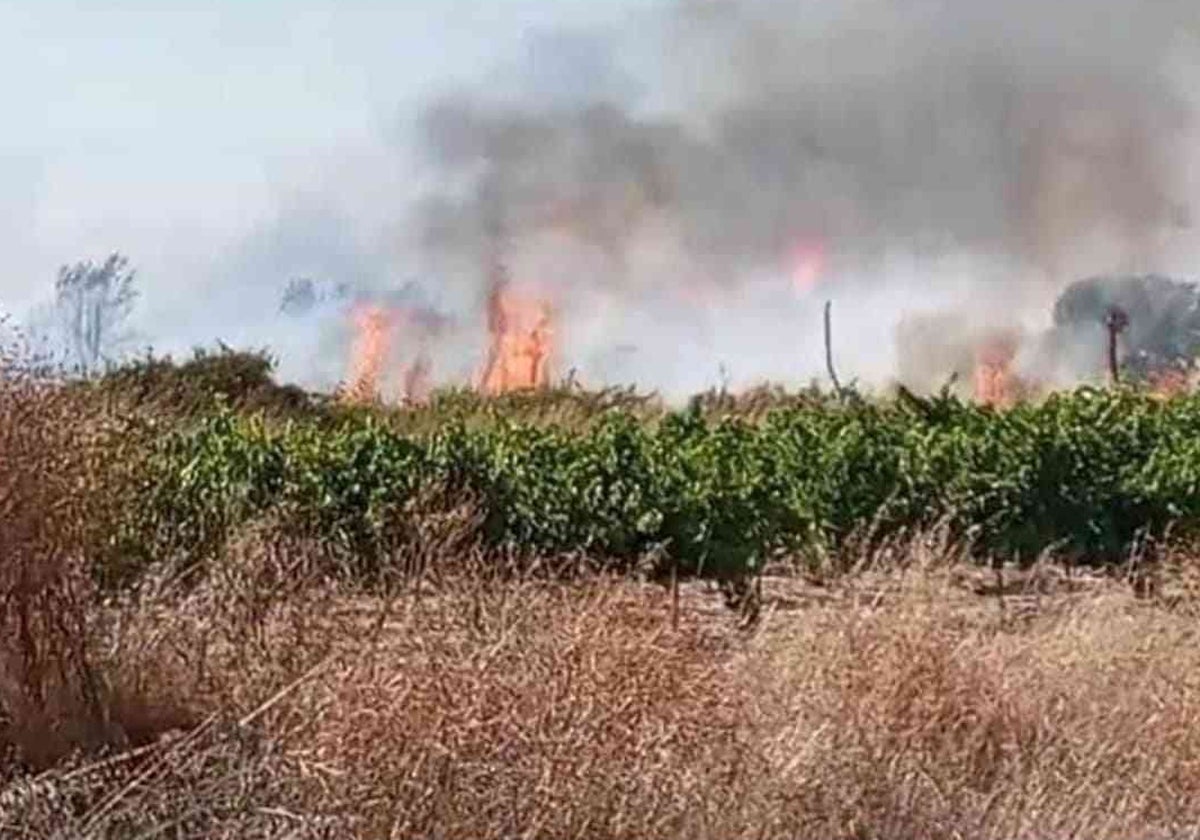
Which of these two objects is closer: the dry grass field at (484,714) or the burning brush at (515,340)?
the dry grass field at (484,714)

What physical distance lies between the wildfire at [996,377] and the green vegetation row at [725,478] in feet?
2.80

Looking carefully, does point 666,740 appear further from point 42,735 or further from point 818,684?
point 42,735

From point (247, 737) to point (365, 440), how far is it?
4.06 meters

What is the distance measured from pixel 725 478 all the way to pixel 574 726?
13.2ft

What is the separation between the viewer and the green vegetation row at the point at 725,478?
27.2 feet

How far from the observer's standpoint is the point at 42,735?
187 inches

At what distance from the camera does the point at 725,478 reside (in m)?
8.73

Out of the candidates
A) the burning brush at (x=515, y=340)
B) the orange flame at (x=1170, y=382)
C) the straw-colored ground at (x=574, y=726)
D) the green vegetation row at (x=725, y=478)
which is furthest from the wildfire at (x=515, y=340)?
the straw-colored ground at (x=574, y=726)

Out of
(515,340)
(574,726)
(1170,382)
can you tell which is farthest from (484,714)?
(515,340)

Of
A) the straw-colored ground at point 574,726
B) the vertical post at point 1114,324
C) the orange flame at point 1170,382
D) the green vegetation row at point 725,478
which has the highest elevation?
the vertical post at point 1114,324

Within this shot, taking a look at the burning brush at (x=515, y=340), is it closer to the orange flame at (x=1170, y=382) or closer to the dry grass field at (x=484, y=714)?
the orange flame at (x=1170, y=382)

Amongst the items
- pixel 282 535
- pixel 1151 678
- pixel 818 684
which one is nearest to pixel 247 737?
pixel 818 684

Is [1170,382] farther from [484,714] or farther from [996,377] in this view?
[484,714]

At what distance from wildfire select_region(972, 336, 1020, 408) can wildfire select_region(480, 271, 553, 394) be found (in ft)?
11.9
